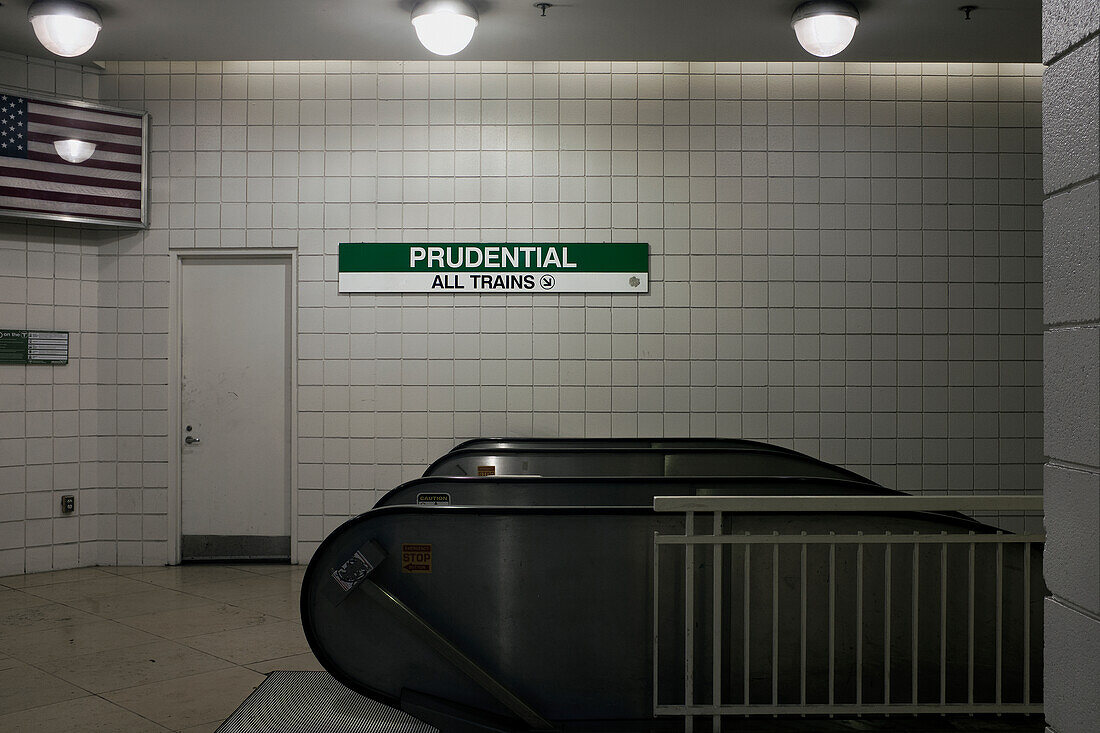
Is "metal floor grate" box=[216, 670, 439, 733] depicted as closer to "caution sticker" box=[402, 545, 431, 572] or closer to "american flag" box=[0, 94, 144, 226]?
"caution sticker" box=[402, 545, 431, 572]

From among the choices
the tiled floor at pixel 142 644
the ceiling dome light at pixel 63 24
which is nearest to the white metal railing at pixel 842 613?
the tiled floor at pixel 142 644

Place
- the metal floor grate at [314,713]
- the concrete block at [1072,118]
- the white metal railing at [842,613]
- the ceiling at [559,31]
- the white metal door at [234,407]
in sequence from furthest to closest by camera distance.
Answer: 1. the white metal door at [234,407]
2. the ceiling at [559,31]
3. the metal floor grate at [314,713]
4. the white metal railing at [842,613]
5. the concrete block at [1072,118]

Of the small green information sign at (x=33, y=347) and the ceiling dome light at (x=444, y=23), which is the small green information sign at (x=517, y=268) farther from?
the small green information sign at (x=33, y=347)

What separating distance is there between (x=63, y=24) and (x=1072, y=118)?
15.9 feet

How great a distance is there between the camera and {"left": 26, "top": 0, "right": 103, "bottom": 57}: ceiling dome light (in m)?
4.49

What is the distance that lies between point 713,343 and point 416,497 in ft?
9.05

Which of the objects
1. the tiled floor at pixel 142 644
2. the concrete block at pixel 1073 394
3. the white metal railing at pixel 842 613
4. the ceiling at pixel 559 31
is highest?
the ceiling at pixel 559 31

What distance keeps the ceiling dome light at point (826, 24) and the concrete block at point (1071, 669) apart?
3925 millimetres

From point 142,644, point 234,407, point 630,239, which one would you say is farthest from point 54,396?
point 630,239

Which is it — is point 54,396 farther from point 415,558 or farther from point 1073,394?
point 1073,394

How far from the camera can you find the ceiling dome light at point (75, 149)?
213 inches

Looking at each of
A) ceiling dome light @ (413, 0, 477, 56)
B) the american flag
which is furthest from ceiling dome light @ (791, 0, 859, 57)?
the american flag

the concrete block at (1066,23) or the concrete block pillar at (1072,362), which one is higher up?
the concrete block at (1066,23)

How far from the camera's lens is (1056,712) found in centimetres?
138
